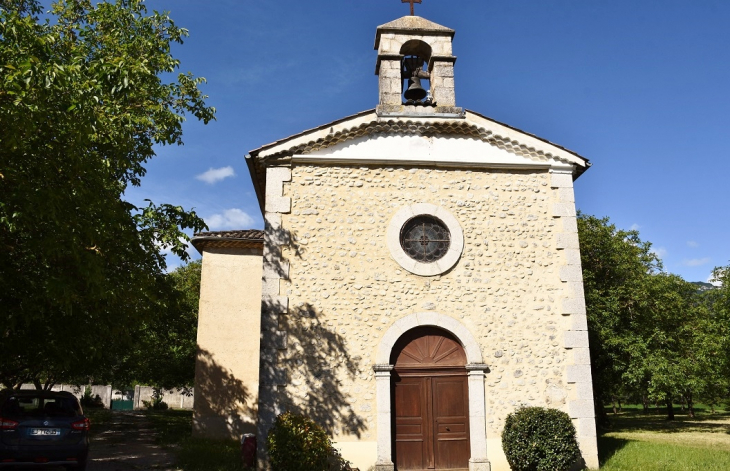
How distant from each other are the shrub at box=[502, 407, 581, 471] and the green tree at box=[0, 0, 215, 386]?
663cm

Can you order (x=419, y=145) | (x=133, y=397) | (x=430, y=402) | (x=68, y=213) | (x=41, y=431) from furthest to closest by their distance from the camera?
(x=133, y=397)
(x=419, y=145)
(x=430, y=402)
(x=41, y=431)
(x=68, y=213)

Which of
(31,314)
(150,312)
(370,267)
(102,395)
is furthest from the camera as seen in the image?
(102,395)

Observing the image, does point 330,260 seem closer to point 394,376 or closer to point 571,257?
point 394,376

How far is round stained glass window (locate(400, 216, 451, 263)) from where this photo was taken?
1027 cm

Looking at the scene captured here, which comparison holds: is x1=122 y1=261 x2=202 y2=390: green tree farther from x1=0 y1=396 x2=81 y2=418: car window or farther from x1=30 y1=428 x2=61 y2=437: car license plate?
x1=30 y1=428 x2=61 y2=437: car license plate

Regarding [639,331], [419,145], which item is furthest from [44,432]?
[639,331]

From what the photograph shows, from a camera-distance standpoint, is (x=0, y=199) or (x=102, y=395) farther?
(x=102, y=395)

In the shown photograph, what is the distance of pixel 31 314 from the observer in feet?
23.9

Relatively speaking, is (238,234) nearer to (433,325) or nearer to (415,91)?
(415,91)

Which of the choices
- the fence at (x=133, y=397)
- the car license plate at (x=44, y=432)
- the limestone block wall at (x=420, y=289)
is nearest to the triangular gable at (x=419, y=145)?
the limestone block wall at (x=420, y=289)

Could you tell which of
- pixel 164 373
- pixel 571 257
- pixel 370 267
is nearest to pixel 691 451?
pixel 571 257

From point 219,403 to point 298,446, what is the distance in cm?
548

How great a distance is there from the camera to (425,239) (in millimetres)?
10336

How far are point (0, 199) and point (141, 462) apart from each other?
662 cm
